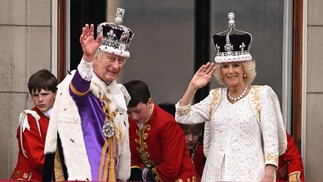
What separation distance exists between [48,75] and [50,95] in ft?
0.58

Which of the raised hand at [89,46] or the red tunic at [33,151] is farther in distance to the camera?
the red tunic at [33,151]

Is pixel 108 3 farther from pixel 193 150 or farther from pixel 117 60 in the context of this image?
pixel 117 60

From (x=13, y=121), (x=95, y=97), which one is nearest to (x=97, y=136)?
(x=95, y=97)

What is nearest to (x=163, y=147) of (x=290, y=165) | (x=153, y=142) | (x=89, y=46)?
(x=153, y=142)

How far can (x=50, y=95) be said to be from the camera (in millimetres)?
9797

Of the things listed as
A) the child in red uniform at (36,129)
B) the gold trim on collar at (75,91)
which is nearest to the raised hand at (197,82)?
the gold trim on collar at (75,91)

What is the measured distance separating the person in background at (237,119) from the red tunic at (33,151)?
45.9 inches

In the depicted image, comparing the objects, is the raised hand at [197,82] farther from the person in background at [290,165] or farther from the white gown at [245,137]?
the person in background at [290,165]

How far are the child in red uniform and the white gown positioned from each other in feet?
3.96

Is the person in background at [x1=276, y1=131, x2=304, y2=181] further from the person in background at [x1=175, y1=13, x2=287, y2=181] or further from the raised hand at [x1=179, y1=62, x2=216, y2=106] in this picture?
the raised hand at [x1=179, y1=62, x2=216, y2=106]

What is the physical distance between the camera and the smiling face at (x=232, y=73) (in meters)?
9.09

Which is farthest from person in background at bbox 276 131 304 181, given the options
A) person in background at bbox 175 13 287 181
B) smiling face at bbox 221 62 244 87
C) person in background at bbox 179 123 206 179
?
smiling face at bbox 221 62 244 87

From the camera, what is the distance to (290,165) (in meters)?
10.1

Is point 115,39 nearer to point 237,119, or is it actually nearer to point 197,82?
point 197,82
